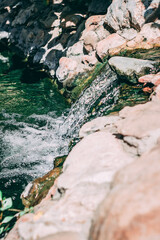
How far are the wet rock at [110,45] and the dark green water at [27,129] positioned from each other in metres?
3.11

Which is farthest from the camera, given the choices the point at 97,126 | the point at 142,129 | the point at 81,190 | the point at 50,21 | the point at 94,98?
the point at 50,21

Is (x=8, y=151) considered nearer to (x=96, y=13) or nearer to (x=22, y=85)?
(x=22, y=85)

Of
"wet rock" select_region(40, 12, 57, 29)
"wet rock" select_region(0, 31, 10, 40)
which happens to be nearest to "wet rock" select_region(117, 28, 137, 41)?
"wet rock" select_region(40, 12, 57, 29)

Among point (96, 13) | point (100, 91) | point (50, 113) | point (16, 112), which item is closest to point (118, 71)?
point (100, 91)

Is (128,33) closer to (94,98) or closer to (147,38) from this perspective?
(147,38)

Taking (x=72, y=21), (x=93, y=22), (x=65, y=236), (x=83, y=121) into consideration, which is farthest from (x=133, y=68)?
(x=72, y=21)

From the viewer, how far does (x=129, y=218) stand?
1527 mm

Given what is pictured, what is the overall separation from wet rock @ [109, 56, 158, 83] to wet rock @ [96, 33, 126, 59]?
1.86m

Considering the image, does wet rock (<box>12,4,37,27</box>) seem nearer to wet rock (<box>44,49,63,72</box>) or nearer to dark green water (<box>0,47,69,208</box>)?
wet rock (<box>44,49,63,72</box>)

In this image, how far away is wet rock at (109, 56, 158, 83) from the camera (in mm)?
6113

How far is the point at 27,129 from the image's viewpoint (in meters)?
7.79

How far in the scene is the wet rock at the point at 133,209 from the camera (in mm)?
1462

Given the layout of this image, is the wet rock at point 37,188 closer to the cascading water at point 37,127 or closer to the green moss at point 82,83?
the cascading water at point 37,127

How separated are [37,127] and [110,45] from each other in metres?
5.08
